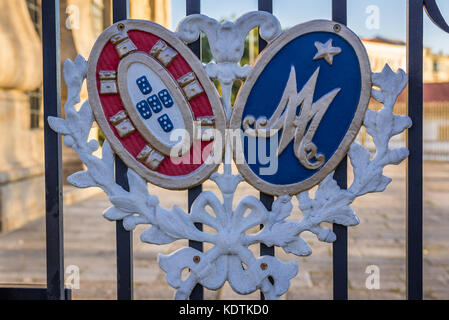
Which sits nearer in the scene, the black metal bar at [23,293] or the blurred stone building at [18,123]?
the black metal bar at [23,293]

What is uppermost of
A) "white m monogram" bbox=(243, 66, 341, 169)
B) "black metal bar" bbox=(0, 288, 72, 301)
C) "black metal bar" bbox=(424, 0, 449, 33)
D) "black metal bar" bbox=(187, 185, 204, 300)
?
"black metal bar" bbox=(424, 0, 449, 33)

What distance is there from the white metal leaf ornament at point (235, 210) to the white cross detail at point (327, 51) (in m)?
0.20

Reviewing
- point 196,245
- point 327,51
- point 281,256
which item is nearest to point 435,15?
point 327,51

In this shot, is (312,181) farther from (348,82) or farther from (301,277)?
(301,277)

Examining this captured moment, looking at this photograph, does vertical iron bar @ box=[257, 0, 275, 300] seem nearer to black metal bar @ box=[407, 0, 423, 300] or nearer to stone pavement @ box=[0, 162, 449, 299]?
black metal bar @ box=[407, 0, 423, 300]

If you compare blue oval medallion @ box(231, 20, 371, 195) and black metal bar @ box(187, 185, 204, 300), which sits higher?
blue oval medallion @ box(231, 20, 371, 195)

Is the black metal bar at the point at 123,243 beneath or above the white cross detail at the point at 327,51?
beneath

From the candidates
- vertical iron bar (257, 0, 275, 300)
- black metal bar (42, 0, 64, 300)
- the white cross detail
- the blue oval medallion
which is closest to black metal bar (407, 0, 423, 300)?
the blue oval medallion

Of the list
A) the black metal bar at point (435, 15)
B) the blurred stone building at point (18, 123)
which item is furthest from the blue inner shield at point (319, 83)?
the blurred stone building at point (18, 123)

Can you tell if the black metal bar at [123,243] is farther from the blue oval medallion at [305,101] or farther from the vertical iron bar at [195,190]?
the blue oval medallion at [305,101]

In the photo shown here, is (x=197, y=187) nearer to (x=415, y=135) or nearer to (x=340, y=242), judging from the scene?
(x=340, y=242)

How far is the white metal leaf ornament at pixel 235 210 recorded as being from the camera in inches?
74.5

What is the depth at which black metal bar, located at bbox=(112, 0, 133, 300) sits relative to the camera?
1948 millimetres
